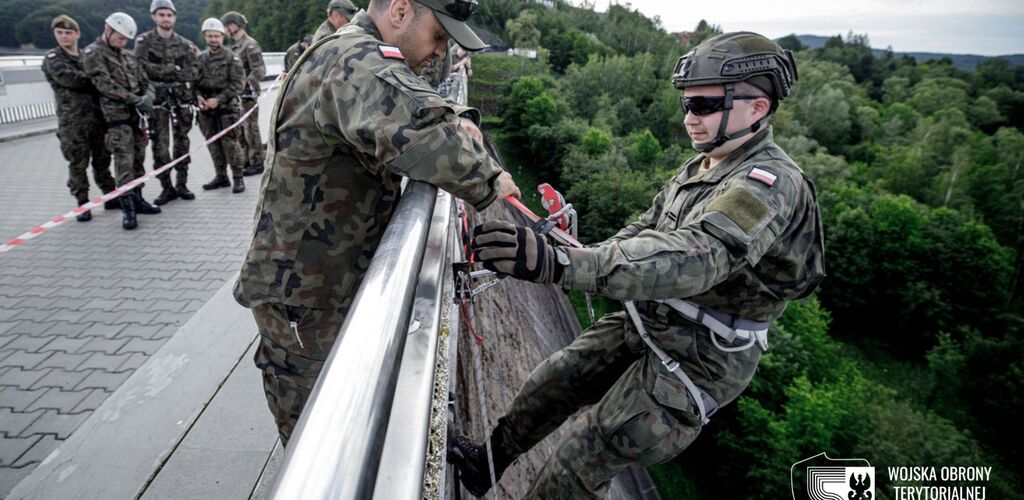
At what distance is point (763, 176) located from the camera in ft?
8.78

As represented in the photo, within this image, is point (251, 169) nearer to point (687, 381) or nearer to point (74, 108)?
point (74, 108)

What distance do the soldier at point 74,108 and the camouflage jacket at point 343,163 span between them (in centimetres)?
720

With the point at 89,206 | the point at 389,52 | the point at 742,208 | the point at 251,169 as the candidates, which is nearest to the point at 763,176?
the point at 742,208

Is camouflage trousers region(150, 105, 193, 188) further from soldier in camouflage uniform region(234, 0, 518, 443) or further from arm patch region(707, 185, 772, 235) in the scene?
arm patch region(707, 185, 772, 235)

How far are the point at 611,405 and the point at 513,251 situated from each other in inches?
46.1

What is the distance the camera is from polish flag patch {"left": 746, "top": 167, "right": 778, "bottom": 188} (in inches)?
105

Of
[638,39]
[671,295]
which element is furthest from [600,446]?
[638,39]

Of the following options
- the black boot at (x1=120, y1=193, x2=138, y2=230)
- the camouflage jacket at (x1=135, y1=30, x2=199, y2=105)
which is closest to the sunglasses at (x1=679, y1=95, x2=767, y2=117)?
the black boot at (x1=120, y1=193, x2=138, y2=230)

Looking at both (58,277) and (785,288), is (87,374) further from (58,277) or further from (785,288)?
(785,288)

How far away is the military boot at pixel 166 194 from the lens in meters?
9.09

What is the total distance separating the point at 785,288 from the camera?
2.90m

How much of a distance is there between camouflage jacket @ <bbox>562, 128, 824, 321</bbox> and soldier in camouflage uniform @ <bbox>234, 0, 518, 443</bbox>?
1.93 feet

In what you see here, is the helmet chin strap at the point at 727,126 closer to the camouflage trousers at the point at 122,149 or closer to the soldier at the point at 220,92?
the camouflage trousers at the point at 122,149

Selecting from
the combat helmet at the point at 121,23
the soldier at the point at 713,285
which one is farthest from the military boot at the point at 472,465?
the combat helmet at the point at 121,23
